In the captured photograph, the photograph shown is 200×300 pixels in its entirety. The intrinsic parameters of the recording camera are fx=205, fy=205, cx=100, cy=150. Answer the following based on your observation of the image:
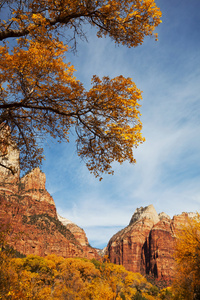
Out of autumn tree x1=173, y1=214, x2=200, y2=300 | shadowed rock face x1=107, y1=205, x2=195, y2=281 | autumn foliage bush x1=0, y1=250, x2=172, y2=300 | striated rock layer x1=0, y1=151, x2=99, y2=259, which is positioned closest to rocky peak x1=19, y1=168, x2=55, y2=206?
striated rock layer x1=0, y1=151, x2=99, y2=259

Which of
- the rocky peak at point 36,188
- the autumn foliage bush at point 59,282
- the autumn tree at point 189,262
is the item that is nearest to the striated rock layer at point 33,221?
the rocky peak at point 36,188

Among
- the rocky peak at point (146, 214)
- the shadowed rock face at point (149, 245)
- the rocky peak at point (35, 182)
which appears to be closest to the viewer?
the rocky peak at point (35, 182)

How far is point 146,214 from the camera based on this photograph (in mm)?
154125

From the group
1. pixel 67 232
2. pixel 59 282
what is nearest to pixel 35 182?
pixel 67 232

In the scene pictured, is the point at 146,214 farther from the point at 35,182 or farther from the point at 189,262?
the point at 189,262

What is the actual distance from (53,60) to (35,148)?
3.85 metres

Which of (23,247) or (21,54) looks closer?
(21,54)

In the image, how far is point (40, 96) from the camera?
263 inches

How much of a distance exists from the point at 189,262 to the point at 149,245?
436ft

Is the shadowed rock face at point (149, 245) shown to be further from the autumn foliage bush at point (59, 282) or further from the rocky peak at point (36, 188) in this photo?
the rocky peak at point (36, 188)

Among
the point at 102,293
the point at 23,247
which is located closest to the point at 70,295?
the point at 102,293

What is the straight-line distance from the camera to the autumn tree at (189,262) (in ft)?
54.1

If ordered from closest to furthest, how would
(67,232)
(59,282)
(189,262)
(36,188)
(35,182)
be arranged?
(189,262) < (59,282) < (67,232) < (36,188) < (35,182)

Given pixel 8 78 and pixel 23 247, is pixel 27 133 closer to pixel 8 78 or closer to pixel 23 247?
pixel 8 78
